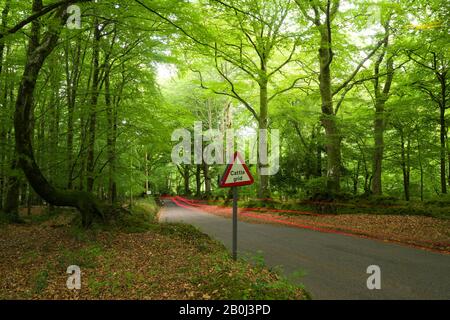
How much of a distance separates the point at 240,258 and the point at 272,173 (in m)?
16.5

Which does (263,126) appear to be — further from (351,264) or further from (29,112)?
(29,112)

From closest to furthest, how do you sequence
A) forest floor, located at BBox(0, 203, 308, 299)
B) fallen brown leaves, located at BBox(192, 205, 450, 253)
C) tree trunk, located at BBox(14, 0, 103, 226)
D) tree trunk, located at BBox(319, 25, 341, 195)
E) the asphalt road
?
forest floor, located at BBox(0, 203, 308, 299)
the asphalt road
tree trunk, located at BBox(14, 0, 103, 226)
fallen brown leaves, located at BBox(192, 205, 450, 253)
tree trunk, located at BBox(319, 25, 341, 195)

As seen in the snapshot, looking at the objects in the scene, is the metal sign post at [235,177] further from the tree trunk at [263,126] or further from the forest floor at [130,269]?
the tree trunk at [263,126]

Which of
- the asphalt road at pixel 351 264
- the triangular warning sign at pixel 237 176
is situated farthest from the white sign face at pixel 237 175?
the asphalt road at pixel 351 264

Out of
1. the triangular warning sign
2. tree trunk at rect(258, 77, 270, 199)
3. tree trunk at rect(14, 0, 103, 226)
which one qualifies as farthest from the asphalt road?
tree trunk at rect(258, 77, 270, 199)

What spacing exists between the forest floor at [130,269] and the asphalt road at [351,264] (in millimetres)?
791

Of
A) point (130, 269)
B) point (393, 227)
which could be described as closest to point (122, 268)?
point (130, 269)

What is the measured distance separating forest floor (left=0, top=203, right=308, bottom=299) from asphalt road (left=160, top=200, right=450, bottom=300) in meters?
0.79

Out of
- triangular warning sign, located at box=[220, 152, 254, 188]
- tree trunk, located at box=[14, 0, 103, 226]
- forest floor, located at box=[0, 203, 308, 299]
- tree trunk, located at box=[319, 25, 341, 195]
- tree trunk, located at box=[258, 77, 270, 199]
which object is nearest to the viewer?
forest floor, located at box=[0, 203, 308, 299]

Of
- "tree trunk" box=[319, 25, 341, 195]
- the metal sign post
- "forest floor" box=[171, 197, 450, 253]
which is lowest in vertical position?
"forest floor" box=[171, 197, 450, 253]

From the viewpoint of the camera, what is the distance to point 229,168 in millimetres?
5680

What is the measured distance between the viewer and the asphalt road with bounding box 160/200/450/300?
469cm

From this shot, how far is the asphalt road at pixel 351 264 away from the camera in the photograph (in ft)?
15.4

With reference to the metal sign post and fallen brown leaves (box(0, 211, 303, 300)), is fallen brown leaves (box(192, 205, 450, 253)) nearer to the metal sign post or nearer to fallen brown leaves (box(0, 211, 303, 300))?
fallen brown leaves (box(0, 211, 303, 300))
